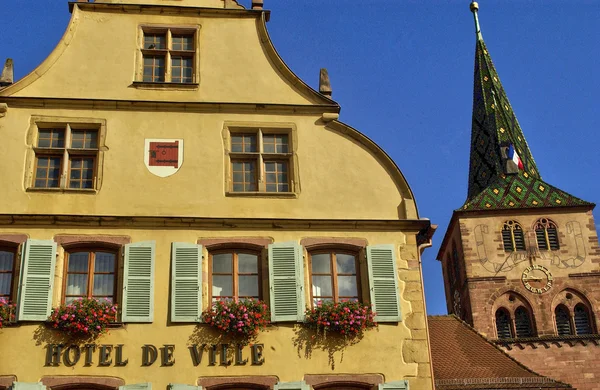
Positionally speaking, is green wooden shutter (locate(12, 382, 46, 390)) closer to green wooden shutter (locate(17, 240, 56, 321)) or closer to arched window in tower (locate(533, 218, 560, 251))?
green wooden shutter (locate(17, 240, 56, 321))

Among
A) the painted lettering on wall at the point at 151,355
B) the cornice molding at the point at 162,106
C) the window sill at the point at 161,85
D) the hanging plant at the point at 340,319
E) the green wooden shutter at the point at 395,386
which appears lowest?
the green wooden shutter at the point at 395,386

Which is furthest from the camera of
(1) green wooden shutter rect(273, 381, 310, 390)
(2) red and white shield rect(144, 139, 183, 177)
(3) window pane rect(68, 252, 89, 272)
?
(2) red and white shield rect(144, 139, 183, 177)

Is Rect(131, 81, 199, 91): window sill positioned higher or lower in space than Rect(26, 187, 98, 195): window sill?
higher

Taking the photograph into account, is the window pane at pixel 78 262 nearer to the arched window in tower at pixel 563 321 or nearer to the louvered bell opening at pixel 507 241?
the arched window in tower at pixel 563 321

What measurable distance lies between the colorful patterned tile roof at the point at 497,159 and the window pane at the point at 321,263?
2308 centimetres

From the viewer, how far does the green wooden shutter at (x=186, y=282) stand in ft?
45.9

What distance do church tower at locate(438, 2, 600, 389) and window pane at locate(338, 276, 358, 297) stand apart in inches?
818

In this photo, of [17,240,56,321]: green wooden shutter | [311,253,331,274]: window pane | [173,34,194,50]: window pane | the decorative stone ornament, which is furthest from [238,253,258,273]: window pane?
the decorative stone ornament

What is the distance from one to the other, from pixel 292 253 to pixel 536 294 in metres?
22.4

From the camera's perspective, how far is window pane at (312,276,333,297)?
1460 cm

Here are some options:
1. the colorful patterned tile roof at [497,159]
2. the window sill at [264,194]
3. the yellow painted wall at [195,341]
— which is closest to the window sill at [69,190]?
the yellow painted wall at [195,341]

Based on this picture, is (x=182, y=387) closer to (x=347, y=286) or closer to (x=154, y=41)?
(x=347, y=286)

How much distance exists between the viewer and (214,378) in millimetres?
13609

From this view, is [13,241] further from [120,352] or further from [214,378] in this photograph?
[214,378]
